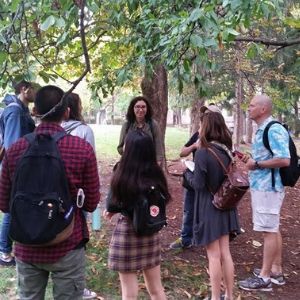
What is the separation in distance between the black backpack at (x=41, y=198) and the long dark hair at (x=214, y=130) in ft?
5.74

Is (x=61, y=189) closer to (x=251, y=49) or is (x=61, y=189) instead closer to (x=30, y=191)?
(x=30, y=191)

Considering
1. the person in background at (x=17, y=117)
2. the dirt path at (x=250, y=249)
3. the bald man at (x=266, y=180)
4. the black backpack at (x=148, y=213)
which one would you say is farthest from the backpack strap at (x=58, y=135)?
the dirt path at (x=250, y=249)

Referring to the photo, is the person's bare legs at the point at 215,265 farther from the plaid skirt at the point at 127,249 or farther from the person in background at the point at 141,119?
Result: the person in background at the point at 141,119

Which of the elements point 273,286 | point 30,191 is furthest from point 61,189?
point 273,286

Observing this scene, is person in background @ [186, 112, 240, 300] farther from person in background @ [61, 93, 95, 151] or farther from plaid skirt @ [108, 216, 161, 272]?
person in background @ [61, 93, 95, 151]

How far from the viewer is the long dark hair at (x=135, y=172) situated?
321 cm

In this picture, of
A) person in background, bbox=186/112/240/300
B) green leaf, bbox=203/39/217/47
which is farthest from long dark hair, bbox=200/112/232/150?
green leaf, bbox=203/39/217/47

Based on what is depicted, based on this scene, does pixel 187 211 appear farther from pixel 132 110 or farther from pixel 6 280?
pixel 6 280

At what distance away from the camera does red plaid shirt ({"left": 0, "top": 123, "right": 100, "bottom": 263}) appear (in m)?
2.69

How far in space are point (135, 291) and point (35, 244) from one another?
116cm

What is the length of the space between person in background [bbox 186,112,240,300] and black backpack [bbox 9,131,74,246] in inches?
65.5

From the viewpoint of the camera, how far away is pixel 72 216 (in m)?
2.68

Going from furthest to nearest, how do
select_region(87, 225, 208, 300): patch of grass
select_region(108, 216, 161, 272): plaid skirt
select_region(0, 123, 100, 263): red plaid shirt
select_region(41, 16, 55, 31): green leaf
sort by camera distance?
1. select_region(87, 225, 208, 300): patch of grass
2. select_region(108, 216, 161, 272): plaid skirt
3. select_region(0, 123, 100, 263): red plaid shirt
4. select_region(41, 16, 55, 31): green leaf

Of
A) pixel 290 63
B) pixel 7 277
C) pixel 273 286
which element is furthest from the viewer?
pixel 290 63
